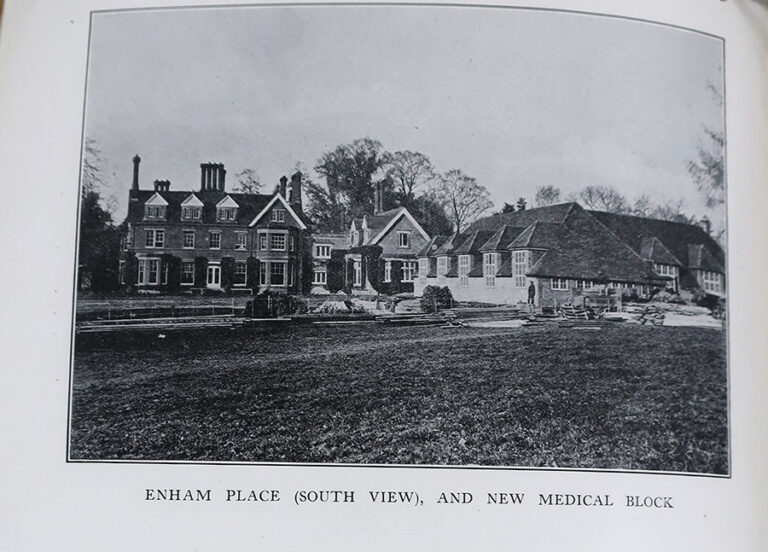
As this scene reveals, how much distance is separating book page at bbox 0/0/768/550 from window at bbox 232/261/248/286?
0.5 inches

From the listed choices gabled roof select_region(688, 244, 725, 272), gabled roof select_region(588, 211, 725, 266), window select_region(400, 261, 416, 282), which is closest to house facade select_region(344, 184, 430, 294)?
window select_region(400, 261, 416, 282)

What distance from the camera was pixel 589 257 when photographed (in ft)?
8.70

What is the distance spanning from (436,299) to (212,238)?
31.4 inches

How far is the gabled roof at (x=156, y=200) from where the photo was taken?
2496mm

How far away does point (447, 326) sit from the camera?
8.66ft

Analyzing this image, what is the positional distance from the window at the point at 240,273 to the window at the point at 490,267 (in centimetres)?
84

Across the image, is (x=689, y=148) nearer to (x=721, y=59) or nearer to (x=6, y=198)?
(x=721, y=59)

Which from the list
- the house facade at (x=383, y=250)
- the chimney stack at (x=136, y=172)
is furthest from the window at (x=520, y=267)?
the chimney stack at (x=136, y=172)

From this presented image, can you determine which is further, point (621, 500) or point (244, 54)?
point (244, 54)

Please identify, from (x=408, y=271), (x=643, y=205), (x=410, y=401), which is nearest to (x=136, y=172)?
(x=408, y=271)

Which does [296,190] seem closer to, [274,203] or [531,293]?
[274,203]

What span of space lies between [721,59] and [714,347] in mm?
993

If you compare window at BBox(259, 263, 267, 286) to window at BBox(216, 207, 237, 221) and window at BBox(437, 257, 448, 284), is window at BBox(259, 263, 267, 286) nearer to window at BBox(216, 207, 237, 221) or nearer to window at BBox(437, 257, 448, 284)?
window at BBox(216, 207, 237, 221)

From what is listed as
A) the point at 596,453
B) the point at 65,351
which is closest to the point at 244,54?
the point at 65,351
